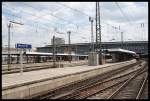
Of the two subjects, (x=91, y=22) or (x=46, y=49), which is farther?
(x=46, y=49)

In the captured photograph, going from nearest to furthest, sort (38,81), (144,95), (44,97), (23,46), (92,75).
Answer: (44,97) < (144,95) < (38,81) < (23,46) < (92,75)

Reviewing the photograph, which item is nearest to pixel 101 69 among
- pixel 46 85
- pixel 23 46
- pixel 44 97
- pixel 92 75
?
pixel 92 75

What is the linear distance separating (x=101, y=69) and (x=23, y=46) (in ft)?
59.5

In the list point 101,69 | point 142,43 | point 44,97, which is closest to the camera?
point 44,97

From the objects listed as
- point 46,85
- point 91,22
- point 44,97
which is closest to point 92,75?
point 46,85

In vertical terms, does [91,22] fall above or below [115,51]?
above

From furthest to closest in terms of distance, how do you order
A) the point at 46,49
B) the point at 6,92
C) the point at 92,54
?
the point at 46,49
the point at 92,54
the point at 6,92

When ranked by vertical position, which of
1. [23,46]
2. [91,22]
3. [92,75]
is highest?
[91,22]

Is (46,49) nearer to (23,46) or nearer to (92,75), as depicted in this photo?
(92,75)

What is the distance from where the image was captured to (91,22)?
62938 mm

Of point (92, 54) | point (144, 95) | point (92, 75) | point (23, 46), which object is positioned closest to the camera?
point (144, 95)

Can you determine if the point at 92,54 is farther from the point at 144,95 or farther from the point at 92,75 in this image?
the point at 144,95

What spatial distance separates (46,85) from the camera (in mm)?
21672

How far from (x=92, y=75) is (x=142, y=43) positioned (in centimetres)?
10573
